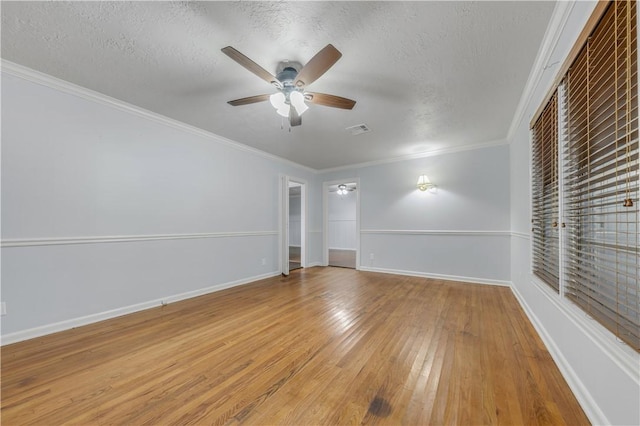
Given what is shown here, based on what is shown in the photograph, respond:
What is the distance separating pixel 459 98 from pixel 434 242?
2.71 meters

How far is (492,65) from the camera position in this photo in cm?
210

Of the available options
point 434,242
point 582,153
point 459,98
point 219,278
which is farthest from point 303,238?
point 582,153

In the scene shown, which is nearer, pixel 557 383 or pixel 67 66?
pixel 557 383

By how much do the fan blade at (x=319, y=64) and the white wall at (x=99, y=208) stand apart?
89.9 inches

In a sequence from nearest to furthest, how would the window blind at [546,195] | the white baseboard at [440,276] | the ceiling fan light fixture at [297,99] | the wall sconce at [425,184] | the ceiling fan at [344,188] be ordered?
the window blind at [546,195], the ceiling fan light fixture at [297,99], the white baseboard at [440,276], the wall sconce at [425,184], the ceiling fan at [344,188]

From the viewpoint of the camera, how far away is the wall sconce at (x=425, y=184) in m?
4.55

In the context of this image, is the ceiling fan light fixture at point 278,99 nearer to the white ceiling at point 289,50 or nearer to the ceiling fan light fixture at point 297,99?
the ceiling fan light fixture at point 297,99

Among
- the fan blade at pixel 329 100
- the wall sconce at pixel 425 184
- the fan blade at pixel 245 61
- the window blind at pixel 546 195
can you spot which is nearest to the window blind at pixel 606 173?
the window blind at pixel 546 195

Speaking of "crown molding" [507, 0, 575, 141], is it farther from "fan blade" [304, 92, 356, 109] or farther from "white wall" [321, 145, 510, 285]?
"white wall" [321, 145, 510, 285]

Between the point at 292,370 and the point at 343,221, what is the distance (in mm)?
7614

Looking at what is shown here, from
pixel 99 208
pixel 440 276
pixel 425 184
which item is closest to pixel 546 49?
pixel 425 184

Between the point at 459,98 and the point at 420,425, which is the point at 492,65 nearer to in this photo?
the point at 459,98

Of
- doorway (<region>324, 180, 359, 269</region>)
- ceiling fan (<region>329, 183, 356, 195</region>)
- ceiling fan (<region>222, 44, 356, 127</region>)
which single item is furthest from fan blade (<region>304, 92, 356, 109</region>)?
doorway (<region>324, 180, 359, 269</region>)

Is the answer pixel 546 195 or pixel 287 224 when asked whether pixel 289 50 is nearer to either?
pixel 546 195
